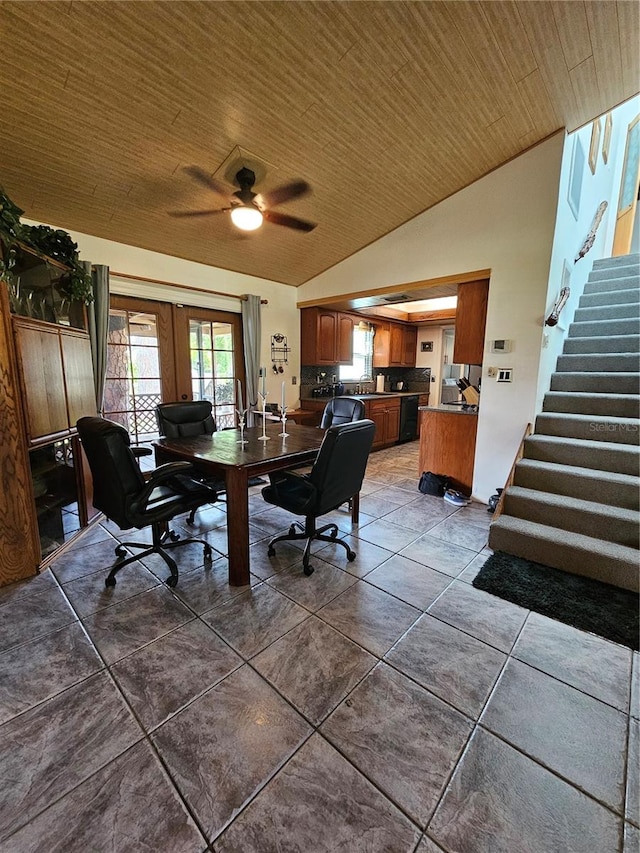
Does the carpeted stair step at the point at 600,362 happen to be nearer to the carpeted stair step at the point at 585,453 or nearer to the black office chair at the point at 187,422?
the carpeted stair step at the point at 585,453

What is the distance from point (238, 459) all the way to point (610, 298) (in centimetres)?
472

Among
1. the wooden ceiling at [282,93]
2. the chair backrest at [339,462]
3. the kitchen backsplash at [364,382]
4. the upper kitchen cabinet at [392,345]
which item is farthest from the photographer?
the upper kitchen cabinet at [392,345]

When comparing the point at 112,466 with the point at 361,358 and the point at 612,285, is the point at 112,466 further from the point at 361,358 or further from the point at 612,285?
the point at 612,285

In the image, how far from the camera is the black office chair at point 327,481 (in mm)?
2145

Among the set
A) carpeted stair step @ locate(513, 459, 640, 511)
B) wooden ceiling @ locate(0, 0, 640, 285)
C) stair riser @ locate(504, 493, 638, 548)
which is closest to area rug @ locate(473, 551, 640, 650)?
stair riser @ locate(504, 493, 638, 548)

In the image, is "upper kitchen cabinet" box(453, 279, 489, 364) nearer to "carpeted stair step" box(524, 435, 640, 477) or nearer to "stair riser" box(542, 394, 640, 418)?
"stair riser" box(542, 394, 640, 418)

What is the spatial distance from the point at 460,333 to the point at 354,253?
182 cm

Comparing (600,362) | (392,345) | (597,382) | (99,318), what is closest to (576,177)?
(600,362)

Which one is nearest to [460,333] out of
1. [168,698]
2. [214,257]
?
[214,257]

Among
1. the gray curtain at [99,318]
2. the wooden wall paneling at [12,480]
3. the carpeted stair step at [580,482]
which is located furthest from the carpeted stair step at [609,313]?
the wooden wall paneling at [12,480]

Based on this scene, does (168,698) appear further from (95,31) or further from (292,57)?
(292,57)

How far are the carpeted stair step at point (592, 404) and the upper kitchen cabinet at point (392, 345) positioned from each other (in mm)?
3259

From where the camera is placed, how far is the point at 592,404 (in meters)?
3.30

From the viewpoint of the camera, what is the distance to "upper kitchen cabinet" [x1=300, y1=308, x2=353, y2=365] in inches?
209
